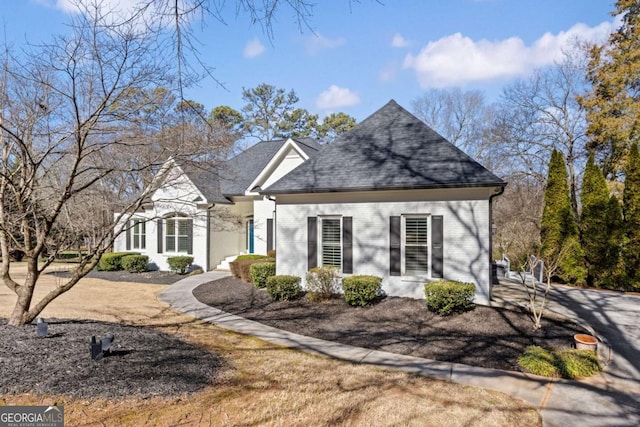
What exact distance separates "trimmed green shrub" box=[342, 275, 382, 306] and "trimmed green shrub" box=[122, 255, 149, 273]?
12.2m

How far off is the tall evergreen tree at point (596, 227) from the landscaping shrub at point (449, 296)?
7751 millimetres

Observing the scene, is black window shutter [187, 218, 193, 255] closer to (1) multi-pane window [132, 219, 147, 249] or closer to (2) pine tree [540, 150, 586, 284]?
(1) multi-pane window [132, 219, 147, 249]

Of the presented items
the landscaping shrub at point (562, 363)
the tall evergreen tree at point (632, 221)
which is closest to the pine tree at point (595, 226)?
the tall evergreen tree at point (632, 221)

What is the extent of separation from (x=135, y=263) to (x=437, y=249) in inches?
571

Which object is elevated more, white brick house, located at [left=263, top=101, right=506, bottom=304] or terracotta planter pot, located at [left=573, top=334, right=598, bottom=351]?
white brick house, located at [left=263, top=101, right=506, bottom=304]

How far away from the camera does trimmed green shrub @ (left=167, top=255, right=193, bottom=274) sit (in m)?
16.8

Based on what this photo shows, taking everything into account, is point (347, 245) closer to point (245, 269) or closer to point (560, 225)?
point (245, 269)

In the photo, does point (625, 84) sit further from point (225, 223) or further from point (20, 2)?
point (20, 2)

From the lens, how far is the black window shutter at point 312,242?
1155 centimetres

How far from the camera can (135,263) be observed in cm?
1778

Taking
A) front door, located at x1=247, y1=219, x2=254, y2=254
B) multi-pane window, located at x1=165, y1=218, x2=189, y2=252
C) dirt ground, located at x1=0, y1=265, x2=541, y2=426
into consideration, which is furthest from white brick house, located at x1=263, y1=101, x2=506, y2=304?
multi-pane window, located at x1=165, y1=218, x2=189, y2=252

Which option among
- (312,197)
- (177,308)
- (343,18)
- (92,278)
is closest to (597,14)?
(312,197)

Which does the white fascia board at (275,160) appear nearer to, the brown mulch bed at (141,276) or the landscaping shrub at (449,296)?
the brown mulch bed at (141,276)

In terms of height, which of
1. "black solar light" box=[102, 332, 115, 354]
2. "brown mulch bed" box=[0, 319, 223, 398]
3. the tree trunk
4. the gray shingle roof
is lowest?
"brown mulch bed" box=[0, 319, 223, 398]
